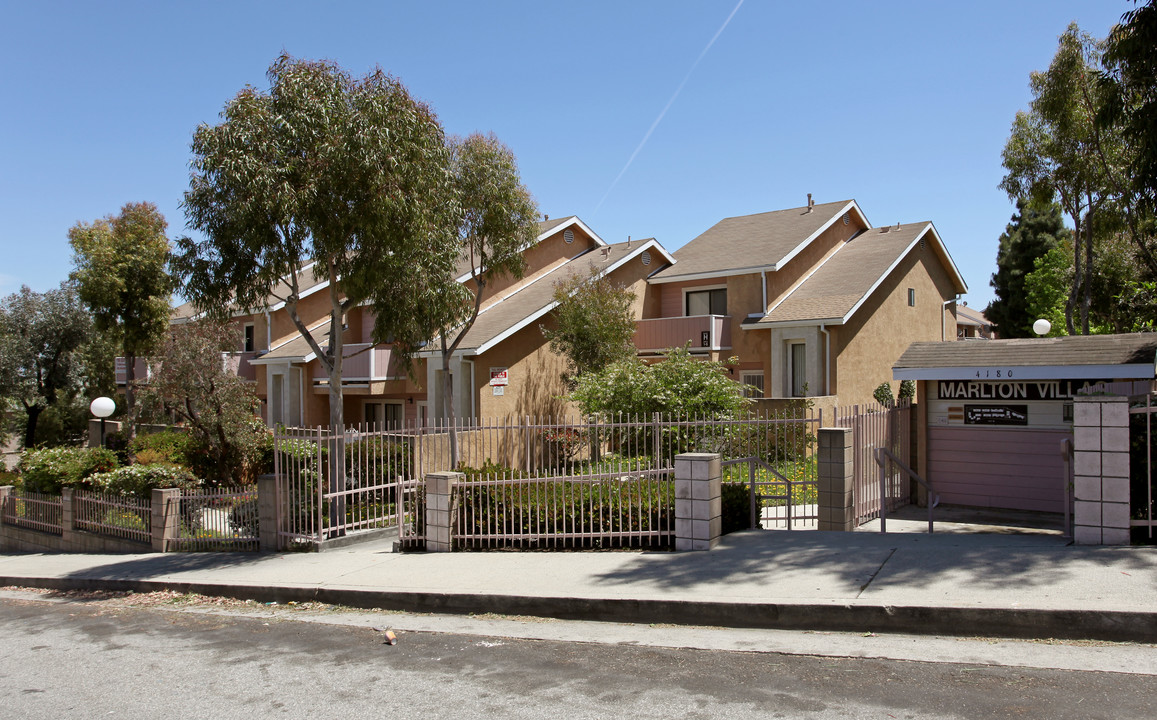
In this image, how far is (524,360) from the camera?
76.2 ft

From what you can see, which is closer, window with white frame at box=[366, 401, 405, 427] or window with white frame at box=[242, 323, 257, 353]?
window with white frame at box=[366, 401, 405, 427]

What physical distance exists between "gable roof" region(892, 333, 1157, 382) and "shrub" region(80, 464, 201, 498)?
13934 millimetres

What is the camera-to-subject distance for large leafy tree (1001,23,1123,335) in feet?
61.9

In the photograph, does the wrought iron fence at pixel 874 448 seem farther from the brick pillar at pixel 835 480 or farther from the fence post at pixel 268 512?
the fence post at pixel 268 512

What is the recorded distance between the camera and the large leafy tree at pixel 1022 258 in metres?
40.0

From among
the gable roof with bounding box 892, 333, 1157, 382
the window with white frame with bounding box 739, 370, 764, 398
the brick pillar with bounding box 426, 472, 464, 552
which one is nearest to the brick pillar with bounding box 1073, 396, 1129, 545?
the gable roof with bounding box 892, 333, 1157, 382

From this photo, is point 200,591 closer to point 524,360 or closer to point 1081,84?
point 524,360

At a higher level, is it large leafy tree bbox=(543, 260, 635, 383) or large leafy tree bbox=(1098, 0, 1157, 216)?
large leafy tree bbox=(1098, 0, 1157, 216)

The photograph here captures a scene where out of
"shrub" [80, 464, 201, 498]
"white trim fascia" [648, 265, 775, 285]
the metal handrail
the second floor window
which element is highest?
"white trim fascia" [648, 265, 775, 285]

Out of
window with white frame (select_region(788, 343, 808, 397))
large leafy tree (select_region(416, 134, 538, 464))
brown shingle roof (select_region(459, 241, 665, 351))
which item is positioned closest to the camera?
large leafy tree (select_region(416, 134, 538, 464))

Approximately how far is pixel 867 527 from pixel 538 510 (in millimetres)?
5027

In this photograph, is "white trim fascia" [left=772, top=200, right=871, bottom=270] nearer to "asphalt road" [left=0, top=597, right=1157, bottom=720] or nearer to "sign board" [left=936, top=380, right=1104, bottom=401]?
"sign board" [left=936, top=380, right=1104, bottom=401]

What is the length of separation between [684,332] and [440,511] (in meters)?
15.2

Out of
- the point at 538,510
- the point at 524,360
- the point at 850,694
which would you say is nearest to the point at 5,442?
the point at 524,360
